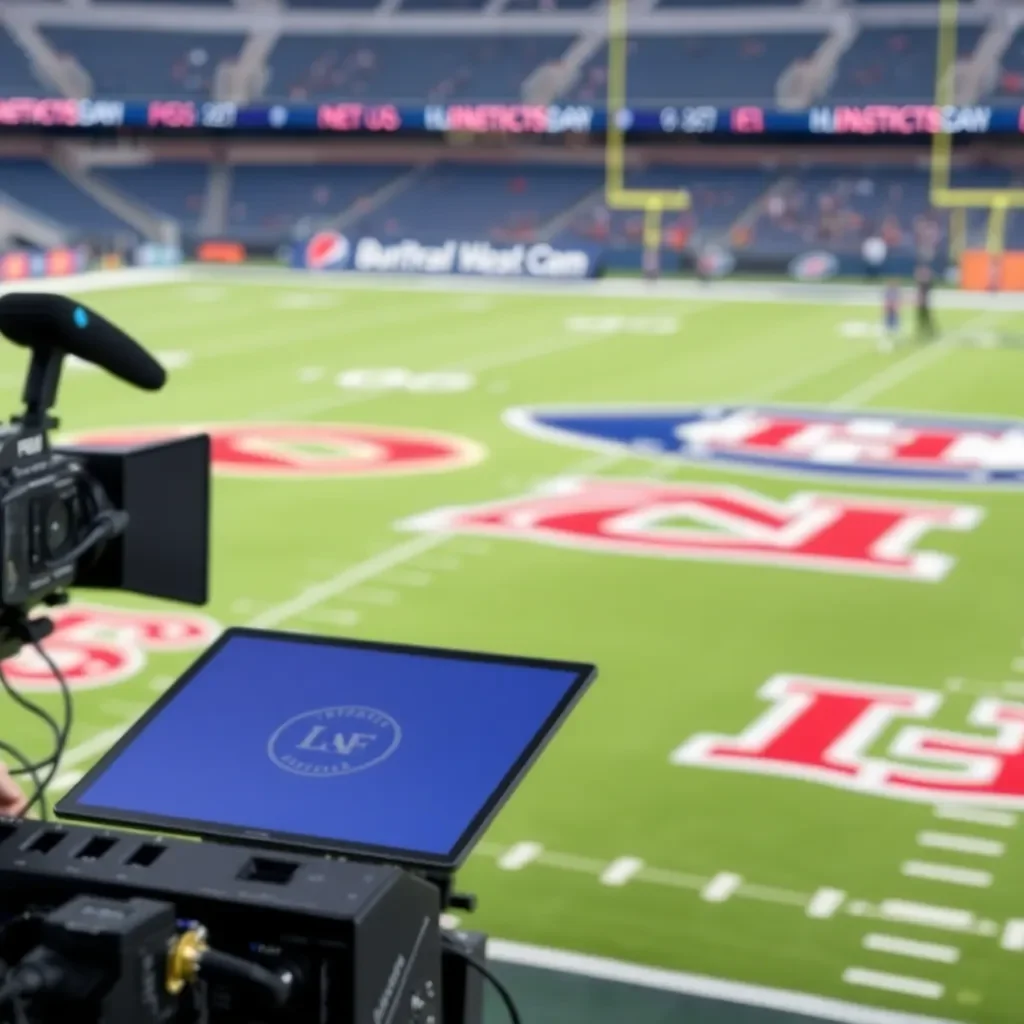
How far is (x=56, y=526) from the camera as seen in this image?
2768 mm

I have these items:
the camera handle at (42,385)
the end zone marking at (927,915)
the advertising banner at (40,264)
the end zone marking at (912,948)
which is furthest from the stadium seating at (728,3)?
the camera handle at (42,385)

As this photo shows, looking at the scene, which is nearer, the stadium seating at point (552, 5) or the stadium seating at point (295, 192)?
the stadium seating at point (295, 192)

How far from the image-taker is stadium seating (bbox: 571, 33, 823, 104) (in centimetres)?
4434

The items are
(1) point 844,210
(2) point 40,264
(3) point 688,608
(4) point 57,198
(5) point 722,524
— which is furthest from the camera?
(4) point 57,198

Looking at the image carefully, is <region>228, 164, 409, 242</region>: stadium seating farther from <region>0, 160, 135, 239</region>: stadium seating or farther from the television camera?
the television camera

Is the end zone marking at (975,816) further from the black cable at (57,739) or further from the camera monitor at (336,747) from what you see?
the black cable at (57,739)

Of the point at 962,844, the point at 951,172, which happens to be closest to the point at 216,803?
the point at 962,844

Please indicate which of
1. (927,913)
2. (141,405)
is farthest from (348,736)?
(141,405)

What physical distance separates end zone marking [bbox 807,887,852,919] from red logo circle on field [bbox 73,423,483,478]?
8.11 m

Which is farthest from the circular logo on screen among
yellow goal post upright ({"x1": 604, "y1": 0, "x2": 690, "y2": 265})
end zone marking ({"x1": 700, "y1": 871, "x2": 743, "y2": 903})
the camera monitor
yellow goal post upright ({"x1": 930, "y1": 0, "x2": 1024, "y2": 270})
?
yellow goal post upright ({"x1": 604, "y1": 0, "x2": 690, "y2": 265})

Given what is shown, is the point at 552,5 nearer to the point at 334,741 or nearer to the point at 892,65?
the point at 892,65

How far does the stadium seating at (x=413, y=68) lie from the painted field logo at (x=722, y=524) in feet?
114

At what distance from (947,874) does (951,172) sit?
1525 inches

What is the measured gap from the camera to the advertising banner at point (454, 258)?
34.7 meters
